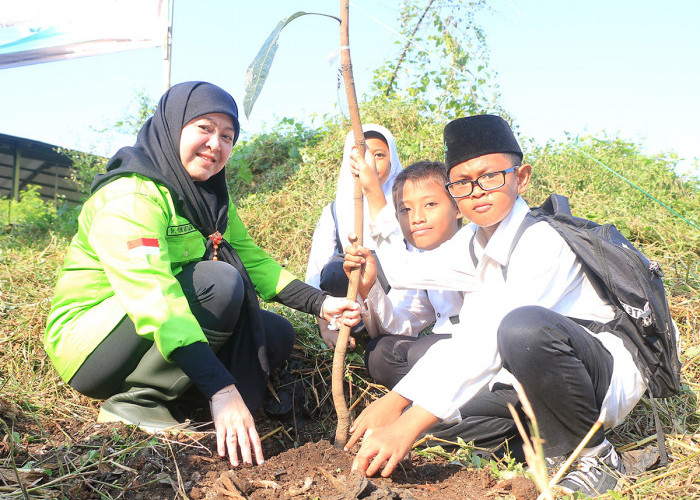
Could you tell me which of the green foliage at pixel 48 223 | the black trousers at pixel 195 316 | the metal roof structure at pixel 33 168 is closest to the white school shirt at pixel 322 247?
the black trousers at pixel 195 316

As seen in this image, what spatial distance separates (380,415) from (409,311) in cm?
110

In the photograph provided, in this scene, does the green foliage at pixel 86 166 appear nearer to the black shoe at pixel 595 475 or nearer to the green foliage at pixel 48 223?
the green foliage at pixel 48 223

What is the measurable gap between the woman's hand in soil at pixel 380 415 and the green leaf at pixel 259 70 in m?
1.02

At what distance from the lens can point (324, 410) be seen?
9.17 ft

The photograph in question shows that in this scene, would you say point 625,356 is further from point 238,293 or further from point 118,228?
point 118,228

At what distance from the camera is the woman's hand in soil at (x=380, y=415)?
188 centimetres

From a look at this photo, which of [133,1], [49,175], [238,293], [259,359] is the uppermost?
[133,1]

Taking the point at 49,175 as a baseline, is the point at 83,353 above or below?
below

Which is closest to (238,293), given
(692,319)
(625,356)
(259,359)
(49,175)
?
(259,359)

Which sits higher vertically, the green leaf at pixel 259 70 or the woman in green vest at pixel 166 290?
the green leaf at pixel 259 70

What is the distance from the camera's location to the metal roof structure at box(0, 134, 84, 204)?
10617 millimetres

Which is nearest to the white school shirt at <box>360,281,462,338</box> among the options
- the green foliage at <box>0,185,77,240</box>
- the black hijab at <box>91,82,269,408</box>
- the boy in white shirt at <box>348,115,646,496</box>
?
the boy in white shirt at <box>348,115,646,496</box>

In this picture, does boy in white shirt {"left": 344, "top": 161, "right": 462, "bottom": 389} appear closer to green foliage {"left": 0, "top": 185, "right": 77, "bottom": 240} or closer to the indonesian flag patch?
the indonesian flag patch

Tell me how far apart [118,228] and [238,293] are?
514 millimetres
